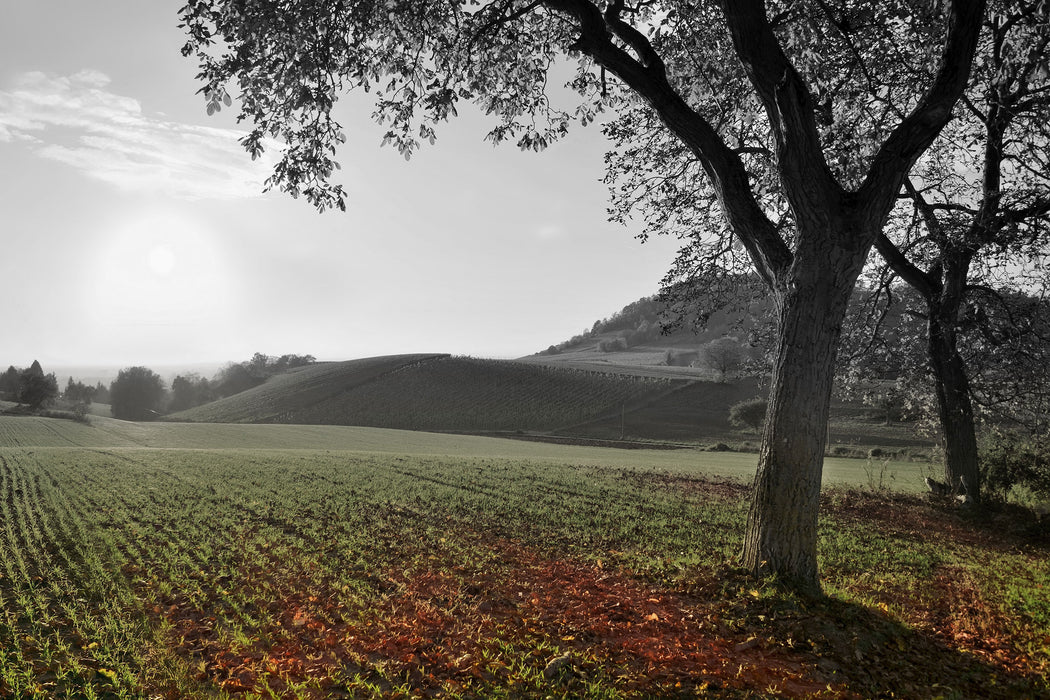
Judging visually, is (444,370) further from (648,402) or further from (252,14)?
(252,14)

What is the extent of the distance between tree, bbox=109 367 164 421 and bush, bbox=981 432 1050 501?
284 ft

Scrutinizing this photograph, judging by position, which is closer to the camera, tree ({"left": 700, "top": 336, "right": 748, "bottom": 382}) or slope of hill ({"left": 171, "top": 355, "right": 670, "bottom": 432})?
slope of hill ({"left": 171, "top": 355, "right": 670, "bottom": 432})

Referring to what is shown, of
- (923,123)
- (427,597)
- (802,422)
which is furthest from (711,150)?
(427,597)

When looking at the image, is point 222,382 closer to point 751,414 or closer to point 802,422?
point 751,414

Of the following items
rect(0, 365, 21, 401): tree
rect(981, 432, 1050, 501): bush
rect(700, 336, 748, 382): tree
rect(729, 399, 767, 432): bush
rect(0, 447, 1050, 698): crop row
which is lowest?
rect(0, 447, 1050, 698): crop row

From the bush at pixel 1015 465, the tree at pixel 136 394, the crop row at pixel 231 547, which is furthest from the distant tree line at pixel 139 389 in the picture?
the bush at pixel 1015 465

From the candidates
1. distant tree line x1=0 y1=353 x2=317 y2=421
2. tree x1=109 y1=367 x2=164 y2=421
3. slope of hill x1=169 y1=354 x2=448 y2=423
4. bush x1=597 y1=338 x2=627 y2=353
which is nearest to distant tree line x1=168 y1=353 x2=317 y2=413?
distant tree line x1=0 y1=353 x2=317 y2=421

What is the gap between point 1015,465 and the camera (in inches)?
511

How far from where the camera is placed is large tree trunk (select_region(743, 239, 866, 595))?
20.2ft

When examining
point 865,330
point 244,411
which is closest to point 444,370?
point 244,411

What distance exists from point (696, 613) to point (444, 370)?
74984mm

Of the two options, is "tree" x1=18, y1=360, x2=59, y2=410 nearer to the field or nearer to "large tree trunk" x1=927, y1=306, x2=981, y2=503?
the field

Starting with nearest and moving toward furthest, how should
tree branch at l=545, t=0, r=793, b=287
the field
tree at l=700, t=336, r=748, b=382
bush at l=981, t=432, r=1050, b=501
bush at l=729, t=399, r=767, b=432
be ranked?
the field, tree branch at l=545, t=0, r=793, b=287, bush at l=981, t=432, r=1050, b=501, bush at l=729, t=399, r=767, b=432, tree at l=700, t=336, r=748, b=382

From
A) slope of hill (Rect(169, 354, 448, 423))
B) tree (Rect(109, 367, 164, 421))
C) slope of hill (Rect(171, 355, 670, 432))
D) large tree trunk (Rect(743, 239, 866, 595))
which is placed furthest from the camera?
tree (Rect(109, 367, 164, 421))
